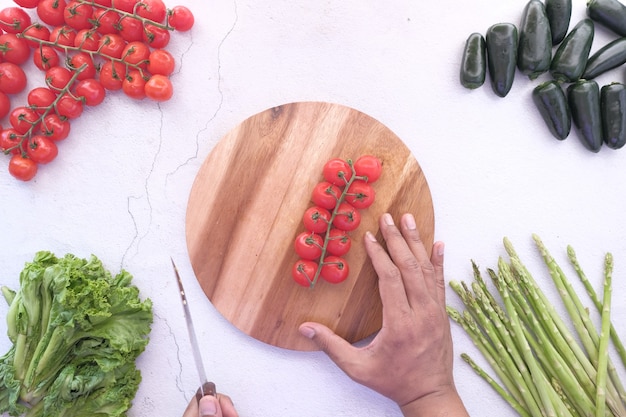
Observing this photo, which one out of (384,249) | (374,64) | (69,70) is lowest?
(384,249)

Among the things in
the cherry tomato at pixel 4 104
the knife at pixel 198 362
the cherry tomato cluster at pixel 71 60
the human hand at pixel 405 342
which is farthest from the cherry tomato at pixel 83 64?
the human hand at pixel 405 342

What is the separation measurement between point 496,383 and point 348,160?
118 centimetres

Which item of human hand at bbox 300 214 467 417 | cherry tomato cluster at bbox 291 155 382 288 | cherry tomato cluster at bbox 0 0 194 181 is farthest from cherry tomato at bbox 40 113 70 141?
human hand at bbox 300 214 467 417

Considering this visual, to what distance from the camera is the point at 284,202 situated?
2111 millimetres

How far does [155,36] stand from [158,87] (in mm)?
Answer: 225

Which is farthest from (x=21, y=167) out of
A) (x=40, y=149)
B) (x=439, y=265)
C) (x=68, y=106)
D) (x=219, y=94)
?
(x=439, y=265)

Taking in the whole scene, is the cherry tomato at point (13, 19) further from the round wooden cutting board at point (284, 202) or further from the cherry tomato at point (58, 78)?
the round wooden cutting board at point (284, 202)

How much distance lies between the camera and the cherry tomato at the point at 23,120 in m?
2.09

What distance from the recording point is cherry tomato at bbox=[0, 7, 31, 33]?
6.86ft

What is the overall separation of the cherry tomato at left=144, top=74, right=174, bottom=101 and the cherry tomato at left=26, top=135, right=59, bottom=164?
0.47 metres

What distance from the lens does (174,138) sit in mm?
2246

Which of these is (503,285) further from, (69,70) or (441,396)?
(69,70)

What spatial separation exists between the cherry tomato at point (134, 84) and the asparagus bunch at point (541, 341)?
5.31ft

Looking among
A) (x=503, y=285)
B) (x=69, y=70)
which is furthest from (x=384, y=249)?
(x=69, y=70)
